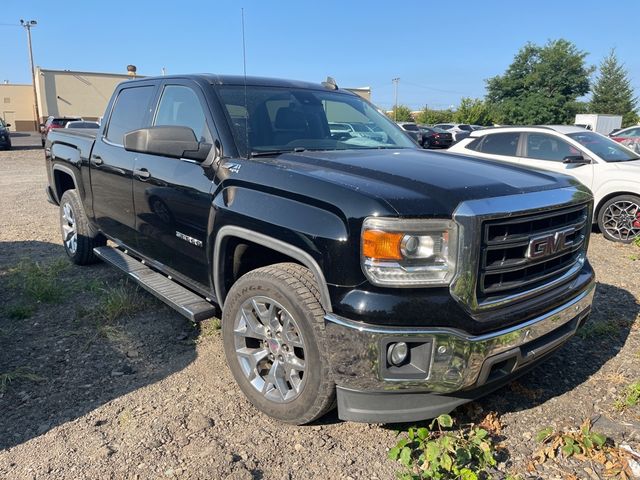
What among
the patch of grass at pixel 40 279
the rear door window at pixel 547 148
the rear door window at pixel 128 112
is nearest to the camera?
the rear door window at pixel 128 112

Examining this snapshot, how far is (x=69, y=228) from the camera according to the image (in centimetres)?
598

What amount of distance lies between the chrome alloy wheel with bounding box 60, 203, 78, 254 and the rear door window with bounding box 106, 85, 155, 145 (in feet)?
4.56

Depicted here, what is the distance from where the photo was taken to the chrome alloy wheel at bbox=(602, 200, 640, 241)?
744 centimetres

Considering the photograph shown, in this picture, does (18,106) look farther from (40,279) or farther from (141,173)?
(141,173)

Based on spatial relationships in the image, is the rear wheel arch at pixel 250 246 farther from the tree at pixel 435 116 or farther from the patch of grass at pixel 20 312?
the tree at pixel 435 116

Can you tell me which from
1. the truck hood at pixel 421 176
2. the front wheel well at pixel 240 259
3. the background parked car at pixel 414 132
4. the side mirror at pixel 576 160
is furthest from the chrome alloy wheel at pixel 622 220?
the front wheel well at pixel 240 259

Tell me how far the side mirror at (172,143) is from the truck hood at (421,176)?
0.54 metres

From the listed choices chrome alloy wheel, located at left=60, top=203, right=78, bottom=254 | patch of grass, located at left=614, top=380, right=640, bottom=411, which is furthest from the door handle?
patch of grass, located at left=614, top=380, right=640, bottom=411

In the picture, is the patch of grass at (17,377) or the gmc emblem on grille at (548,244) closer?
the gmc emblem on grille at (548,244)

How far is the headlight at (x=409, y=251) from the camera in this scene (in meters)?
2.33

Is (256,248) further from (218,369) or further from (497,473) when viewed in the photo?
(497,473)

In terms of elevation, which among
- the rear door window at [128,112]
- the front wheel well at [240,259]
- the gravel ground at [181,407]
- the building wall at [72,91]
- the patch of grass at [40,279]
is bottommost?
the gravel ground at [181,407]

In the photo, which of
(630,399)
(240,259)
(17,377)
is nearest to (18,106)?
(17,377)

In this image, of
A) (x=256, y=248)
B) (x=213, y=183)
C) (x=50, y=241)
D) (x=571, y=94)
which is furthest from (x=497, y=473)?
(x=571, y=94)
